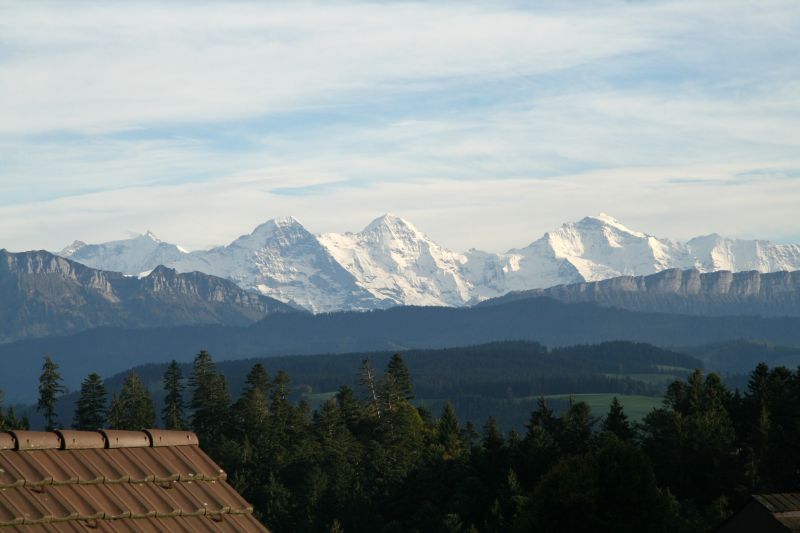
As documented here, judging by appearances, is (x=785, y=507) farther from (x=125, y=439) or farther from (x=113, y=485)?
(x=113, y=485)

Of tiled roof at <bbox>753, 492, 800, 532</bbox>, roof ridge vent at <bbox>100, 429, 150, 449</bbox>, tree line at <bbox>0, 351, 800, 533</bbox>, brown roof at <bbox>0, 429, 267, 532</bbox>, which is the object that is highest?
roof ridge vent at <bbox>100, 429, 150, 449</bbox>

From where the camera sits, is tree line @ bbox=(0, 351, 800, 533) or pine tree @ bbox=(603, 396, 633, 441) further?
pine tree @ bbox=(603, 396, 633, 441)

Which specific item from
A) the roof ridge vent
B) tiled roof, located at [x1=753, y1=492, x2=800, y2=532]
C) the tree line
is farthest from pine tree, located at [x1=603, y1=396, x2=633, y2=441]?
the roof ridge vent

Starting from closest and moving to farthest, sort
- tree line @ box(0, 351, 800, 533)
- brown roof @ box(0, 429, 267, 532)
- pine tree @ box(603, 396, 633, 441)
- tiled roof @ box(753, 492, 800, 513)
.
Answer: brown roof @ box(0, 429, 267, 532) < tiled roof @ box(753, 492, 800, 513) < tree line @ box(0, 351, 800, 533) < pine tree @ box(603, 396, 633, 441)

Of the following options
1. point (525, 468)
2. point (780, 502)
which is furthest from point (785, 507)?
point (525, 468)

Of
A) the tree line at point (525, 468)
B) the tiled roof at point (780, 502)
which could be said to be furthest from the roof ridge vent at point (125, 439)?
the tree line at point (525, 468)

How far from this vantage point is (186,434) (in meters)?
21.1

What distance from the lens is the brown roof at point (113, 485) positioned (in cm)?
1759

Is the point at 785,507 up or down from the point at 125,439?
down

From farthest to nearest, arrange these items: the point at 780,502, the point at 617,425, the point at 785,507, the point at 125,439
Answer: the point at 617,425 < the point at 780,502 < the point at 785,507 < the point at 125,439

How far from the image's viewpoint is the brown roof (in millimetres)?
17594

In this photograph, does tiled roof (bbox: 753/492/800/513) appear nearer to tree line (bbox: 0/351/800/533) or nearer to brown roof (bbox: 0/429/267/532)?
brown roof (bbox: 0/429/267/532)

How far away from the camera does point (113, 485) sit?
19.1 meters

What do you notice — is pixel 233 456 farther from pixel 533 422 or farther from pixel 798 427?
pixel 798 427
